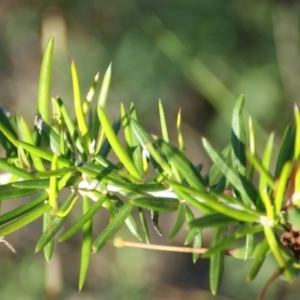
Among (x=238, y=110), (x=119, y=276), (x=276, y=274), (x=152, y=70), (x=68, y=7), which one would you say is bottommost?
(x=119, y=276)

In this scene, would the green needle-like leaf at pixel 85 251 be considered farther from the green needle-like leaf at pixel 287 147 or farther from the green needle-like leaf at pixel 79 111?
the green needle-like leaf at pixel 287 147

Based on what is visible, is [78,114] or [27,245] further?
[27,245]

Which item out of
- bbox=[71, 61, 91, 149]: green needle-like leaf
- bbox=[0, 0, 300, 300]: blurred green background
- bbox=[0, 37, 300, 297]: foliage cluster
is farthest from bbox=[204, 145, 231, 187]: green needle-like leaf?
bbox=[0, 0, 300, 300]: blurred green background

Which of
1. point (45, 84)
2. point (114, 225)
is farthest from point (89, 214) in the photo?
point (45, 84)

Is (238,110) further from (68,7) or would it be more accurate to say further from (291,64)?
(68,7)

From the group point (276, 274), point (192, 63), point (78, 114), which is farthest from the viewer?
point (192, 63)

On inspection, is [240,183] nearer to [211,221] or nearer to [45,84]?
[211,221]

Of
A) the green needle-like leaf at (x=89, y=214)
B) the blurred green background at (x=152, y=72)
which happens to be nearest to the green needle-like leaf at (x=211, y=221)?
the green needle-like leaf at (x=89, y=214)

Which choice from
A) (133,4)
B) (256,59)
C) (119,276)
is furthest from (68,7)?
(119,276)
